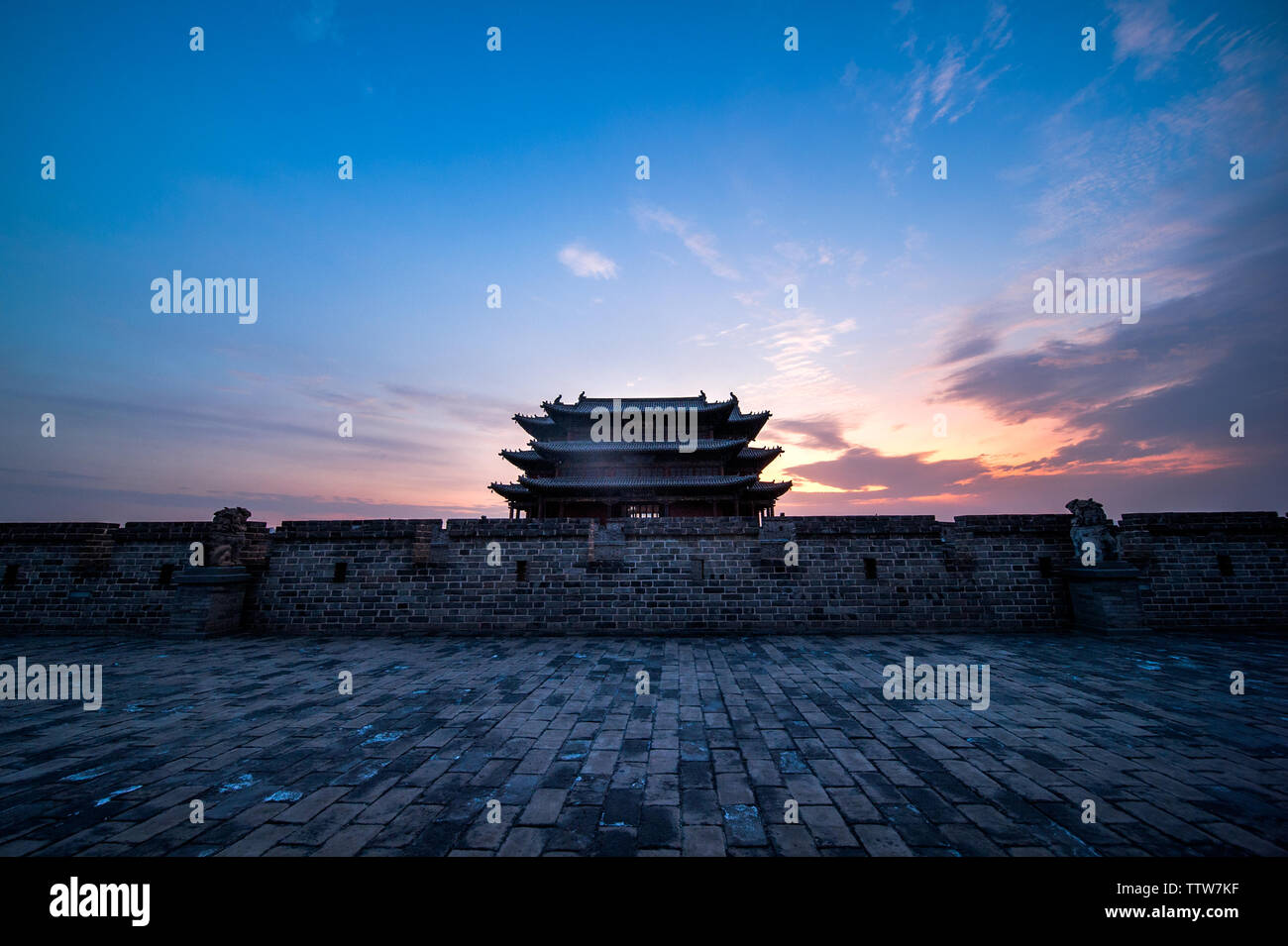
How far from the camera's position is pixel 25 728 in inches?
158

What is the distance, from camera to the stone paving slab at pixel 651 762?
241 centimetres

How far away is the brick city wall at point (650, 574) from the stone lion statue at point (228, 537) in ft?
0.79

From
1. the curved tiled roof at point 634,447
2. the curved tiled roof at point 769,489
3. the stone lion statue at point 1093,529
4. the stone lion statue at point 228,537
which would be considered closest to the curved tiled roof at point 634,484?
the curved tiled roof at point 634,447

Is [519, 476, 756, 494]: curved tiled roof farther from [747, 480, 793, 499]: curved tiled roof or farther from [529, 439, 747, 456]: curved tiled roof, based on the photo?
[747, 480, 793, 499]: curved tiled roof

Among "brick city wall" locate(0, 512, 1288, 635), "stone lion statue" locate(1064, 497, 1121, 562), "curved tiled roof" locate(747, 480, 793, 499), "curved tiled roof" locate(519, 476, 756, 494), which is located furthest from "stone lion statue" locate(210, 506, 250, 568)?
"curved tiled roof" locate(747, 480, 793, 499)

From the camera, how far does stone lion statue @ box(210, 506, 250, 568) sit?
8422 mm

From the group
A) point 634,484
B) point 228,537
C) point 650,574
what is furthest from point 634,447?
point 228,537

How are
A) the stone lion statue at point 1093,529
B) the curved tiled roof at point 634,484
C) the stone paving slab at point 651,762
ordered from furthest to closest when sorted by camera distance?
1. the curved tiled roof at point 634,484
2. the stone lion statue at point 1093,529
3. the stone paving slab at point 651,762

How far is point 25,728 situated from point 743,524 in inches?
368

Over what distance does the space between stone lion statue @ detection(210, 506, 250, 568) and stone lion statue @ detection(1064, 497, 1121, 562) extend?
54.7 ft

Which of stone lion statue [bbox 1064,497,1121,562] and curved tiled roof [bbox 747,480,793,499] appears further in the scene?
curved tiled roof [bbox 747,480,793,499]

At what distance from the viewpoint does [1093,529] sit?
7.98 m

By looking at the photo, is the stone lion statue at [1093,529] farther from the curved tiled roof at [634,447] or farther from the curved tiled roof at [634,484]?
the curved tiled roof at [634,447]

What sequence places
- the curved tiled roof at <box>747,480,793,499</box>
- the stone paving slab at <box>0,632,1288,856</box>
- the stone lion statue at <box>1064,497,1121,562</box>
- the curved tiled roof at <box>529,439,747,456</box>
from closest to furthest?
the stone paving slab at <box>0,632,1288,856</box> < the stone lion statue at <box>1064,497,1121,562</box> < the curved tiled roof at <box>529,439,747,456</box> < the curved tiled roof at <box>747,480,793,499</box>
